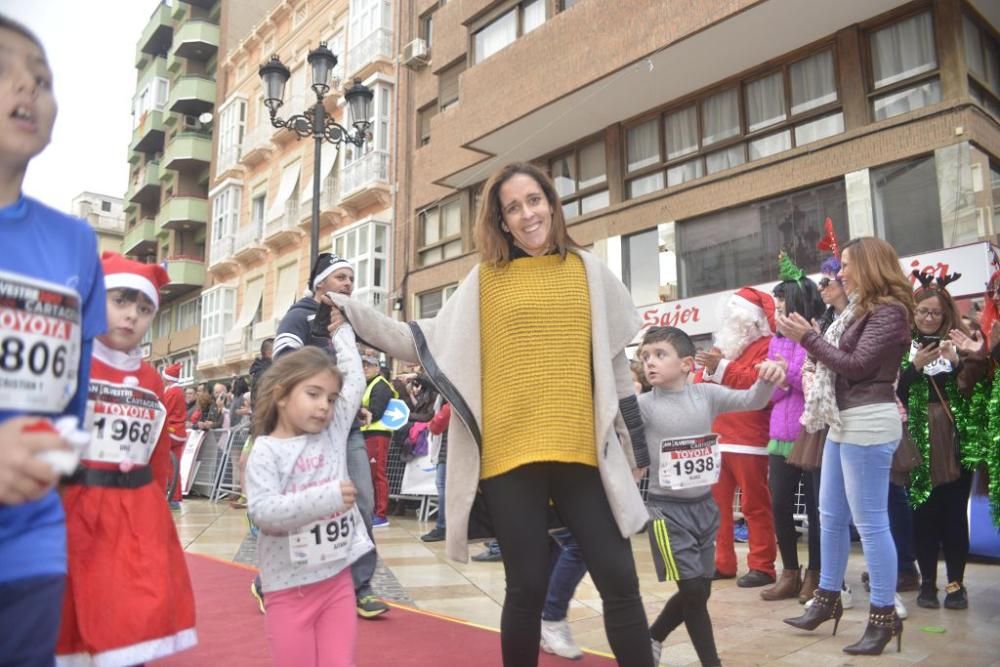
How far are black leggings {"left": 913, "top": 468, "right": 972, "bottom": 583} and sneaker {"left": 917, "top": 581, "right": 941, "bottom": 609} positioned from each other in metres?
0.04

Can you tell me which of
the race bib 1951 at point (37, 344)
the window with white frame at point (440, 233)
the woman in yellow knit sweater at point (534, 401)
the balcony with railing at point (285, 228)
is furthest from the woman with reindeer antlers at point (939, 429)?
the balcony with railing at point (285, 228)

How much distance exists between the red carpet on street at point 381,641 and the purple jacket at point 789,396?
211 cm

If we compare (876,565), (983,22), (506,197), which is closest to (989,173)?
(983,22)

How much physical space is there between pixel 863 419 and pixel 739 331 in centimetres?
144

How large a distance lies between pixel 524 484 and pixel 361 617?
2.34m

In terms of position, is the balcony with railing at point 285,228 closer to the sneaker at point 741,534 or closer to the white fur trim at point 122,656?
the sneaker at point 741,534

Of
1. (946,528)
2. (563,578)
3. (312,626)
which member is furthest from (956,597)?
(312,626)

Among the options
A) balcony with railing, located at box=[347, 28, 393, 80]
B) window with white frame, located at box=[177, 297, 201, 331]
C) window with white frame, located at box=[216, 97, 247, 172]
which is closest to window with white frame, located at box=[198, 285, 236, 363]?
window with white frame, located at box=[177, 297, 201, 331]

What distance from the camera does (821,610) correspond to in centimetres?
399

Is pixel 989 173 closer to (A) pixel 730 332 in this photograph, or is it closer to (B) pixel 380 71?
(A) pixel 730 332

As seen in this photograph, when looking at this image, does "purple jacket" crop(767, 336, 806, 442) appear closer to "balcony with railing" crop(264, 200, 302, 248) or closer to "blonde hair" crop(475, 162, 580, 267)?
"blonde hair" crop(475, 162, 580, 267)

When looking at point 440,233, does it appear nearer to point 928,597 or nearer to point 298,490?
point 928,597

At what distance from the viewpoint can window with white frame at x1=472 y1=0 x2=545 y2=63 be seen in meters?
17.2

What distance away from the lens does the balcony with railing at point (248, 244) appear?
29.3 meters
